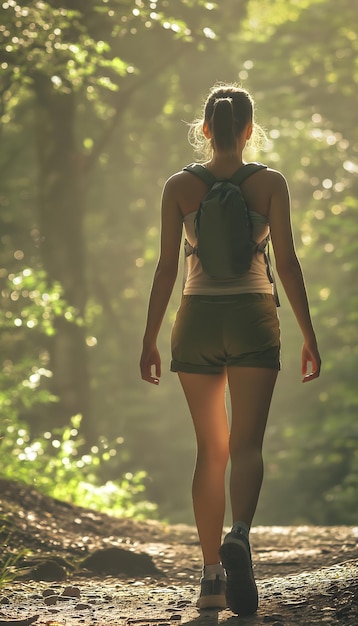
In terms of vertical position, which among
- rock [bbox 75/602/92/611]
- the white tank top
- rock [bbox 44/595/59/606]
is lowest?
rock [bbox 75/602/92/611]

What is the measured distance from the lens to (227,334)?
464cm

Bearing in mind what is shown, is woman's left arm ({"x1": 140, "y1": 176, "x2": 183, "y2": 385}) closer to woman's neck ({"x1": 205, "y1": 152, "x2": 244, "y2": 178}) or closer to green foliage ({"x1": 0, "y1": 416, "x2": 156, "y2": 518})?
woman's neck ({"x1": 205, "y1": 152, "x2": 244, "y2": 178})

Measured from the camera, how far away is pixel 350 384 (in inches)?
777

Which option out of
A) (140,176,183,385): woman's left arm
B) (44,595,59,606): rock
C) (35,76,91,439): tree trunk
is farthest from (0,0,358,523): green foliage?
(140,176,183,385): woman's left arm

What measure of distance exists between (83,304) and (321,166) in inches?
334

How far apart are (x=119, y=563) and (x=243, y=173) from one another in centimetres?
305

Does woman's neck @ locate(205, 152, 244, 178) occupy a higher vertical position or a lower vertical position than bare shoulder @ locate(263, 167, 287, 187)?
higher

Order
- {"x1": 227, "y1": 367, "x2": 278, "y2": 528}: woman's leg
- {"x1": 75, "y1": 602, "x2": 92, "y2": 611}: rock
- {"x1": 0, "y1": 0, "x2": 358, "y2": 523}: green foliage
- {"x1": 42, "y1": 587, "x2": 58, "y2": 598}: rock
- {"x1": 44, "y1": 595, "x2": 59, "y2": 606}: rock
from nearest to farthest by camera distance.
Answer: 1. {"x1": 227, "y1": 367, "x2": 278, "y2": 528}: woman's leg
2. {"x1": 75, "y1": 602, "x2": 92, "y2": 611}: rock
3. {"x1": 44, "y1": 595, "x2": 59, "y2": 606}: rock
4. {"x1": 42, "y1": 587, "x2": 58, "y2": 598}: rock
5. {"x1": 0, "y1": 0, "x2": 358, "y2": 523}: green foliage

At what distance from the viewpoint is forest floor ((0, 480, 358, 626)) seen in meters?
4.67

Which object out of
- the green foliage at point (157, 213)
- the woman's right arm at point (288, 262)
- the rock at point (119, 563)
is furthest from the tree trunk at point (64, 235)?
the woman's right arm at point (288, 262)

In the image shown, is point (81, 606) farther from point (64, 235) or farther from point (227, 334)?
point (64, 235)

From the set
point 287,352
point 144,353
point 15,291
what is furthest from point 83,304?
point 144,353

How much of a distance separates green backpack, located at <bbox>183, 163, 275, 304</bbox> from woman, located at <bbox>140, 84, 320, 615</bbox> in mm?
65

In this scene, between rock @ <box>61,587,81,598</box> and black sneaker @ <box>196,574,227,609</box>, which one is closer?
black sneaker @ <box>196,574,227,609</box>
